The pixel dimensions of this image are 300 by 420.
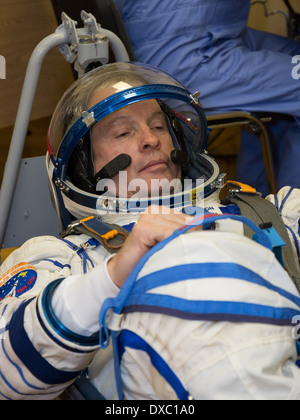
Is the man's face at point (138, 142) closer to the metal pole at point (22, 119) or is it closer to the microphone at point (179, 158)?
the microphone at point (179, 158)

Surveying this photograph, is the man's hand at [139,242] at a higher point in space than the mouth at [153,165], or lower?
Result: higher

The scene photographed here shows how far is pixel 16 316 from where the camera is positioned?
83cm

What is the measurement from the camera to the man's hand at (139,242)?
766 mm

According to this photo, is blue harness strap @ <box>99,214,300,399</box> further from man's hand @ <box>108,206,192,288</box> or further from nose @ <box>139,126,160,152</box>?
nose @ <box>139,126,160,152</box>

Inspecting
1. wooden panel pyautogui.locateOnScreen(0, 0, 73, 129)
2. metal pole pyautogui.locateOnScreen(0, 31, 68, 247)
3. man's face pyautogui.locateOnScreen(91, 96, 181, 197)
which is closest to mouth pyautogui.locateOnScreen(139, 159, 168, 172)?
man's face pyautogui.locateOnScreen(91, 96, 181, 197)

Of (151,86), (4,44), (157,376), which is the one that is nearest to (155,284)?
(157,376)

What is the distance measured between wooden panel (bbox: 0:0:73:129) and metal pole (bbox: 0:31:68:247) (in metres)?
0.87

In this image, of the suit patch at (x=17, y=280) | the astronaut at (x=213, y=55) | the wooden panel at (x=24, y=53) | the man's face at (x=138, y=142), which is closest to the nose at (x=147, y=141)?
the man's face at (x=138, y=142)

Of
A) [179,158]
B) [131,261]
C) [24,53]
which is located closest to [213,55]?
[179,158]

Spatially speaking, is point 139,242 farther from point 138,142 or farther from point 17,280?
point 138,142

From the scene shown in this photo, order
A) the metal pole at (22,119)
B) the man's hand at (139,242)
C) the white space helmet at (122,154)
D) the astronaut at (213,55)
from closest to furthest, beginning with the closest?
the man's hand at (139,242) < the white space helmet at (122,154) < the metal pole at (22,119) < the astronaut at (213,55)

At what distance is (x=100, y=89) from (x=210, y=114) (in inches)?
22.6

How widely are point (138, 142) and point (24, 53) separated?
52.1 inches

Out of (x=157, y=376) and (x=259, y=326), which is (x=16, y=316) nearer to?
(x=157, y=376)
